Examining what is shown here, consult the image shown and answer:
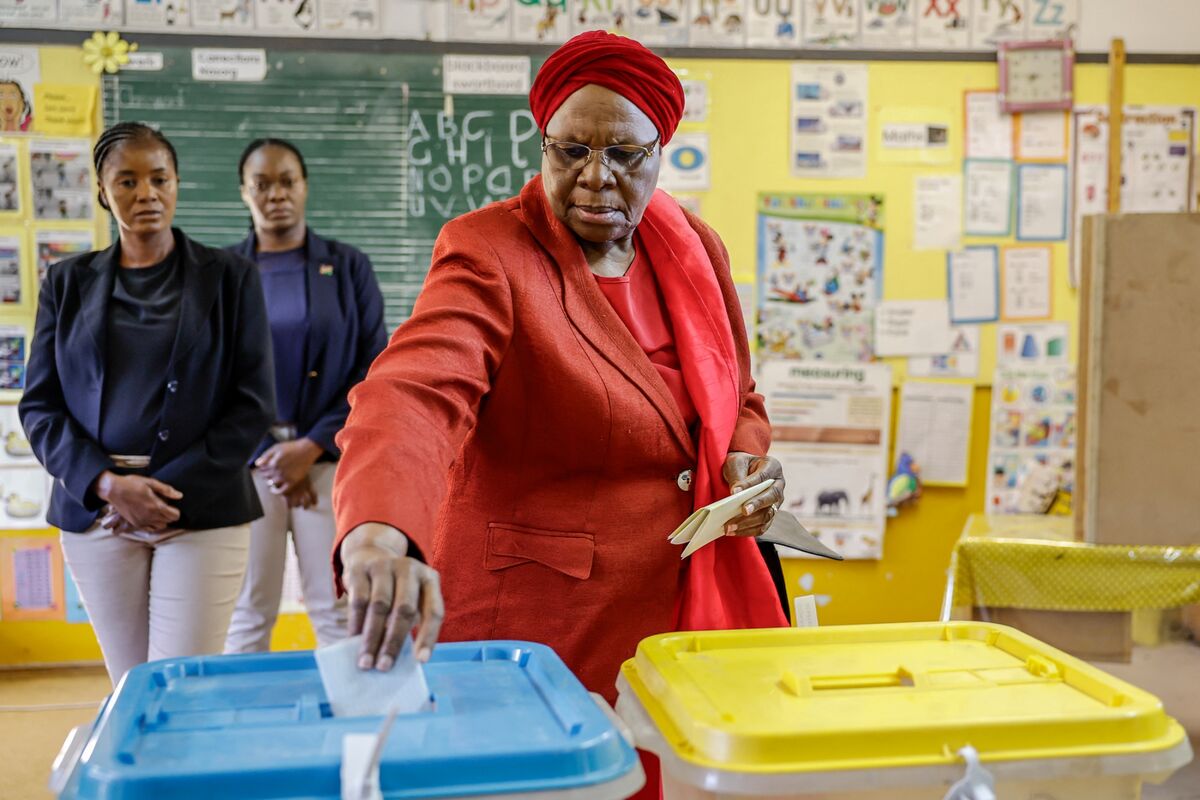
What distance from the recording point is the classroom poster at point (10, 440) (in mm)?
3934

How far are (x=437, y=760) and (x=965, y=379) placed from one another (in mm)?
3536

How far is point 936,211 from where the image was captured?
4055 millimetres

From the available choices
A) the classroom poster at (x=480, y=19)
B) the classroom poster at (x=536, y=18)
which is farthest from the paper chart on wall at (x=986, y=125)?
the classroom poster at (x=480, y=19)

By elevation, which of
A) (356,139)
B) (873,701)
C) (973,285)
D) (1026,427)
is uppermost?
(356,139)

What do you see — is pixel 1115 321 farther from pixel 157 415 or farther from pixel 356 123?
pixel 356 123

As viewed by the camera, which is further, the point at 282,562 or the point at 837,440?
the point at 837,440

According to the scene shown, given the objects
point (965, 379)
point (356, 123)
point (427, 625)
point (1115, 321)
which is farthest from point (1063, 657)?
point (356, 123)

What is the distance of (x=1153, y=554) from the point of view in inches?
93.0

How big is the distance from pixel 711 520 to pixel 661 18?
307 centimetres

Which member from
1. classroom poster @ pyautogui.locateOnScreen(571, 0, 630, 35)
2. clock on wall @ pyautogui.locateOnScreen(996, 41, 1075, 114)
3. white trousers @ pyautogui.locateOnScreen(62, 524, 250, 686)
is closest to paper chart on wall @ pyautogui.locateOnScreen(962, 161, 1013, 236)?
clock on wall @ pyautogui.locateOnScreen(996, 41, 1075, 114)

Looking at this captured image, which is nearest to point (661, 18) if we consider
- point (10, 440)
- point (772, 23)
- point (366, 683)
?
point (772, 23)

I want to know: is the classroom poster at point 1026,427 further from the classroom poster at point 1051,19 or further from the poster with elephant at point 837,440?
the classroom poster at point 1051,19

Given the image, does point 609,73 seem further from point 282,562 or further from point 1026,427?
point 1026,427

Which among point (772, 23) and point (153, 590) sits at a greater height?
point (772, 23)
